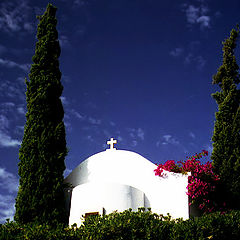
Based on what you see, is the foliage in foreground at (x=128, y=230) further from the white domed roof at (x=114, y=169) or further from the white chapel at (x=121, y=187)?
the white domed roof at (x=114, y=169)

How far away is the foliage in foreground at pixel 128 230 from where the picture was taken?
10.3 meters

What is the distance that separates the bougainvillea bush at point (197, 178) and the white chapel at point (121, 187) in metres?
0.25

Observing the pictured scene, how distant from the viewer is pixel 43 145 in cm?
1550

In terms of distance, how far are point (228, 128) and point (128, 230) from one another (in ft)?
32.3

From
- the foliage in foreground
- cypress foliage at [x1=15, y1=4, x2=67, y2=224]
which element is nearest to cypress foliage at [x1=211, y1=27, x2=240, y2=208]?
the foliage in foreground

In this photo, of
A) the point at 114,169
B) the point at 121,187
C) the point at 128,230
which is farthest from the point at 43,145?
the point at 128,230

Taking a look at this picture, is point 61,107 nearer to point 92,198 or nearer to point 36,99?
point 36,99

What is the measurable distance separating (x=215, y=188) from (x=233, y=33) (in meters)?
9.18

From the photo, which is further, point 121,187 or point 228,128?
point 228,128

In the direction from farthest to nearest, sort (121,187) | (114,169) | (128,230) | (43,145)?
(114,169), (43,145), (121,187), (128,230)

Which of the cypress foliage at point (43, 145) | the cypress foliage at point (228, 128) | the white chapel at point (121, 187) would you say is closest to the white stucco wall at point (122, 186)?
the white chapel at point (121, 187)

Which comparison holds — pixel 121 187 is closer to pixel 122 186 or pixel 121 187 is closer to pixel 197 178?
pixel 122 186

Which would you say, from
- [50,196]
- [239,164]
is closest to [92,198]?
[50,196]

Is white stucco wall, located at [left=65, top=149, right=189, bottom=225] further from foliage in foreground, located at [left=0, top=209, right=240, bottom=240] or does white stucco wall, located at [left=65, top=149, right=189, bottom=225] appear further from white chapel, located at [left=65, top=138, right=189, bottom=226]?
foliage in foreground, located at [left=0, top=209, right=240, bottom=240]
